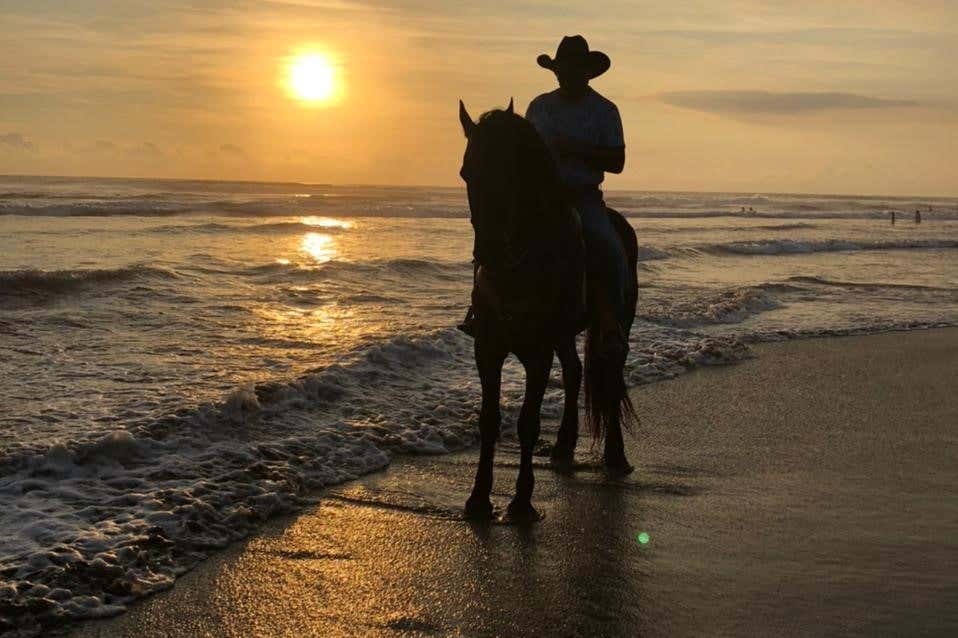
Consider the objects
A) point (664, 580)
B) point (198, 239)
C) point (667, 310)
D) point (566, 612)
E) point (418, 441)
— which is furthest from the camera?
point (198, 239)

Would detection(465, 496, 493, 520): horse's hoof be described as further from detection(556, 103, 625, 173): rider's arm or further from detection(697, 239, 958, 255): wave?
detection(697, 239, 958, 255): wave

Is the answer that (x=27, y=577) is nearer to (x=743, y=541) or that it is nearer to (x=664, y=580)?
(x=664, y=580)

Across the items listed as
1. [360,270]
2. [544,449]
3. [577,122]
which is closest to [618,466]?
[544,449]

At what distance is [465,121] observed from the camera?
5.05m

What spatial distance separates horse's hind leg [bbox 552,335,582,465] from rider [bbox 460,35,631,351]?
20.2 inches

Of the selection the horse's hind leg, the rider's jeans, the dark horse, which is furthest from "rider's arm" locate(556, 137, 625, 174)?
the horse's hind leg

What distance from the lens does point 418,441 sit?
757 centimetres

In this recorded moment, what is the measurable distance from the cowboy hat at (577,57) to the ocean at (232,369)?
2791 millimetres

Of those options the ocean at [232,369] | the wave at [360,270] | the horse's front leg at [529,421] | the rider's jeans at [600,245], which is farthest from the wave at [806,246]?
the horse's front leg at [529,421]

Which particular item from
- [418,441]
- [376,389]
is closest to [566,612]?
[418,441]

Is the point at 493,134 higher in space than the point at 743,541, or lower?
higher

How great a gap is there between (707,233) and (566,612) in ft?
134

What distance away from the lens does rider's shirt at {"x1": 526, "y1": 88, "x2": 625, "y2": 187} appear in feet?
20.4

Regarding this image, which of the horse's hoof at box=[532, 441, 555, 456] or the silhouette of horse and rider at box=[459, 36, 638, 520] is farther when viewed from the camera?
the horse's hoof at box=[532, 441, 555, 456]
